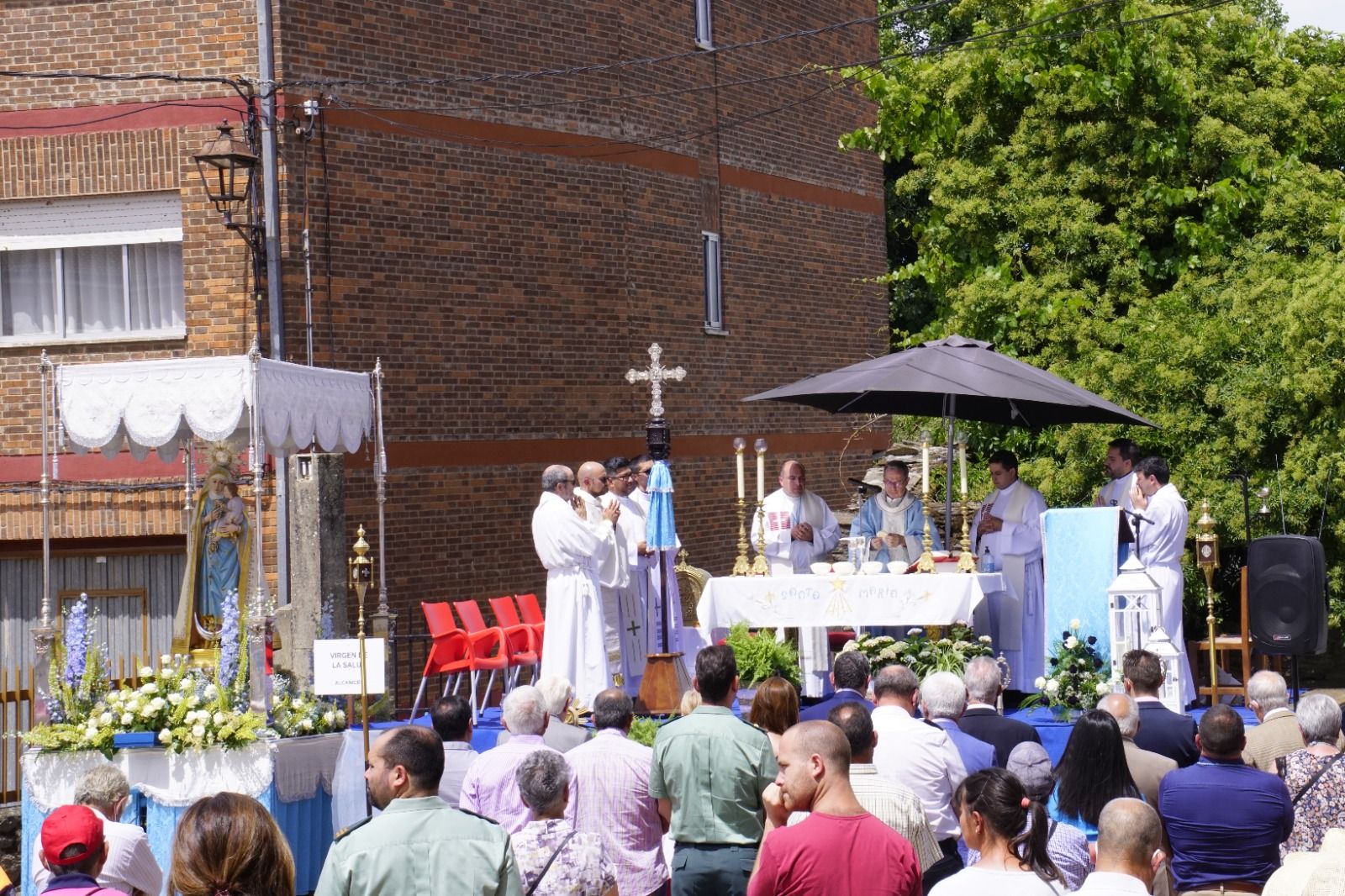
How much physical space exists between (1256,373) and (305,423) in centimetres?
1042

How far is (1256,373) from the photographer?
57.0 feet

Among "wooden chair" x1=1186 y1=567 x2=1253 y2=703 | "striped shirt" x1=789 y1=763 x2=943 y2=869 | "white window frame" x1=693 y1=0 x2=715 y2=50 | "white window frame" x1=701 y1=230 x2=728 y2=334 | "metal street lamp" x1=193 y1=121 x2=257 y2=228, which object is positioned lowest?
"wooden chair" x1=1186 y1=567 x2=1253 y2=703

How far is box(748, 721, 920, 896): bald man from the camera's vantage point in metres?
5.12

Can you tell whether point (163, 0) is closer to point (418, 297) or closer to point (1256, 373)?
point (418, 297)

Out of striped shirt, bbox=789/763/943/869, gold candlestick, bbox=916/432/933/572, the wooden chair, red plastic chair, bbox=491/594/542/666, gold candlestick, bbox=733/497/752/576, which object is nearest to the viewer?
striped shirt, bbox=789/763/943/869

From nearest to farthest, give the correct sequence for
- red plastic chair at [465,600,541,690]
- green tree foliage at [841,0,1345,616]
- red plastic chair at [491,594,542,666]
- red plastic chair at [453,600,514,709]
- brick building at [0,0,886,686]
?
red plastic chair at [453,600,514,709] → red plastic chair at [465,600,541,690] → red plastic chair at [491,594,542,666] → brick building at [0,0,886,686] → green tree foliage at [841,0,1345,616]

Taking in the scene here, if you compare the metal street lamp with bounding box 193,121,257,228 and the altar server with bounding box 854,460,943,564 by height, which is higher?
the metal street lamp with bounding box 193,121,257,228

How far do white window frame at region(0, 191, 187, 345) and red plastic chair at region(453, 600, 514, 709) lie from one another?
13.2 feet

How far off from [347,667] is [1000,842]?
18.2 ft

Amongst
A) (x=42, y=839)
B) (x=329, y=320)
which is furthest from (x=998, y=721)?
(x=329, y=320)

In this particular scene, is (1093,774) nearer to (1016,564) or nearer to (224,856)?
(224,856)

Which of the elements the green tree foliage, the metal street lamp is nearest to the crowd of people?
the metal street lamp

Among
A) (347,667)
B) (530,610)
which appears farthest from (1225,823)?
(530,610)

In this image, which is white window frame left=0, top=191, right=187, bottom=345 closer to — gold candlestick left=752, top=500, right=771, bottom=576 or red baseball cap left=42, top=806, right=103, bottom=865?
gold candlestick left=752, top=500, right=771, bottom=576
